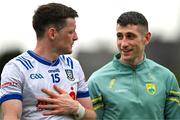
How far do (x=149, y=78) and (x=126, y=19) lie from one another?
714 mm

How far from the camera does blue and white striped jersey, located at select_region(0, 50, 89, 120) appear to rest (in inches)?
321

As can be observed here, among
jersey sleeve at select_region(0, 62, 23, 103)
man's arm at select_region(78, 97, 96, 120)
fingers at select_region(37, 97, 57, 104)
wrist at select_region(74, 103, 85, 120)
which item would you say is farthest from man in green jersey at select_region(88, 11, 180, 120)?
jersey sleeve at select_region(0, 62, 23, 103)

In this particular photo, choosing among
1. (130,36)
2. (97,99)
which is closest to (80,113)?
(97,99)

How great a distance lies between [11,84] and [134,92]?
2.02m

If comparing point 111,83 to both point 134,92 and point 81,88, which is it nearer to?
point 134,92

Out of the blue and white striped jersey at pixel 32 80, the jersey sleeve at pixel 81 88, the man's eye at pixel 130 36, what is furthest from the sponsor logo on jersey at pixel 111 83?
the blue and white striped jersey at pixel 32 80

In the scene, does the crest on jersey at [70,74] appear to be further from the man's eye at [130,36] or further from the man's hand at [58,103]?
the man's eye at [130,36]

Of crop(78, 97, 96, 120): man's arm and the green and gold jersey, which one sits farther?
the green and gold jersey

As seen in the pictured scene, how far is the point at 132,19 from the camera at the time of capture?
389 inches

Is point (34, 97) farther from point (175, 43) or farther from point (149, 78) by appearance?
point (175, 43)

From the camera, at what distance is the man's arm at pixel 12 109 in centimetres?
805

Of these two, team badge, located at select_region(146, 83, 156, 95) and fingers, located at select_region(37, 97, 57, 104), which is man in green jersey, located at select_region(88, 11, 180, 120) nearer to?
team badge, located at select_region(146, 83, 156, 95)

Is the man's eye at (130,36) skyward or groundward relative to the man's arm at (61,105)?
skyward

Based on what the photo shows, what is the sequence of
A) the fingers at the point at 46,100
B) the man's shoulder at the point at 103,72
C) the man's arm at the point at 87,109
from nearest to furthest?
the fingers at the point at 46,100 → the man's arm at the point at 87,109 → the man's shoulder at the point at 103,72
